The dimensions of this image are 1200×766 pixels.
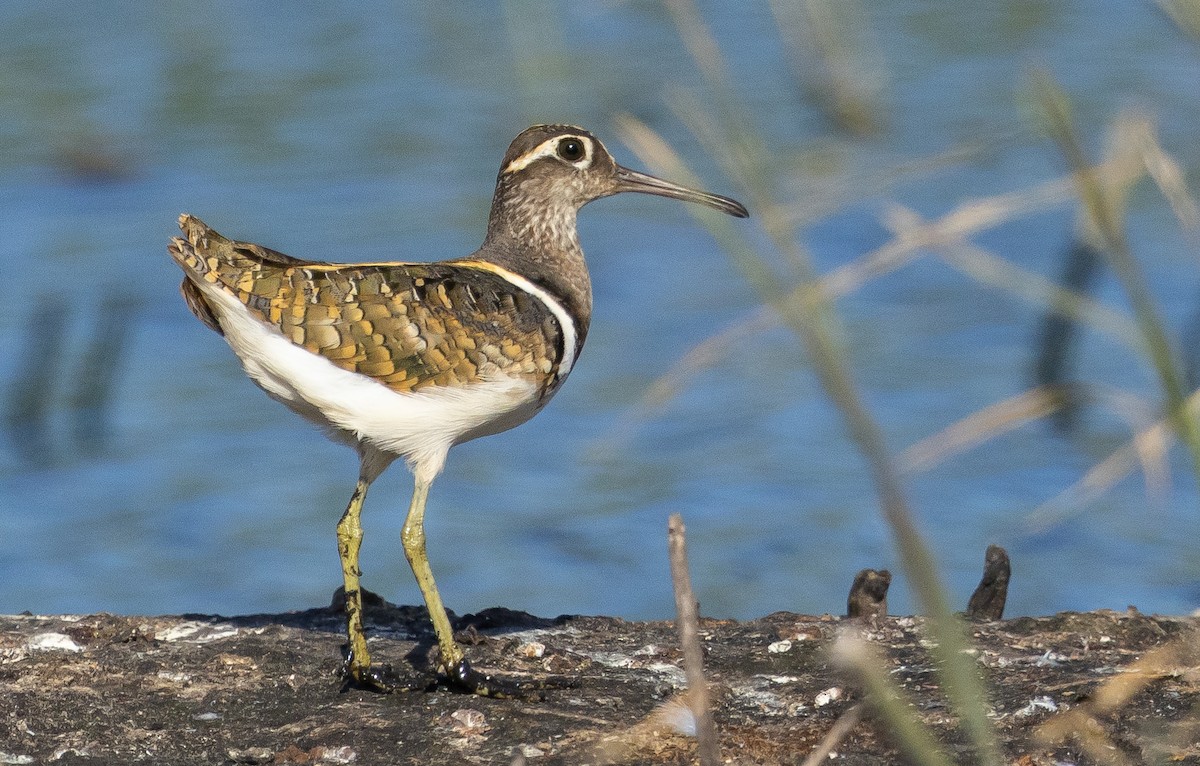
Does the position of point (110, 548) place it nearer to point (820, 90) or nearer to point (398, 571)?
point (398, 571)

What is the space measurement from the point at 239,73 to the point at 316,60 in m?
0.74

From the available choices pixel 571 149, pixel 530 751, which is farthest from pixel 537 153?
pixel 530 751

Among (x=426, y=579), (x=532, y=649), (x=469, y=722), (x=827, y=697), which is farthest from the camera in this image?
(x=532, y=649)

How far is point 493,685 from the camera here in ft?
17.3

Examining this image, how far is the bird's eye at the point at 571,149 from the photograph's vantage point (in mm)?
6156

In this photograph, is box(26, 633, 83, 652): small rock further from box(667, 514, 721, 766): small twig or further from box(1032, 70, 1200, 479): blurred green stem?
box(1032, 70, 1200, 479): blurred green stem

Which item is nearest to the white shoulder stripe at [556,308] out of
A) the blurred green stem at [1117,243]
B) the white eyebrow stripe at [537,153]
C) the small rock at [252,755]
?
the white eyebrow stripe at [537,153]

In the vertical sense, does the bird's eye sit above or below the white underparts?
above

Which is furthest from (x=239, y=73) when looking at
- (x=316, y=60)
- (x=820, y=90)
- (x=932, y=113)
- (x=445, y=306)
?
(x=445, y=306)

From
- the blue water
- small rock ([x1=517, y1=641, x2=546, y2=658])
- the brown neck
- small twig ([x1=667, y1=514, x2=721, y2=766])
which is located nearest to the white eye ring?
the brown neck

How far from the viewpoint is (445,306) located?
5320 millimetres

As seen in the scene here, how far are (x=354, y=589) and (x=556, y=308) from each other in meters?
1.13

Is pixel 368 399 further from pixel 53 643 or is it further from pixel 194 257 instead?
pixel 53 643

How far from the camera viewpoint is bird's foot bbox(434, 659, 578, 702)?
17.2ft
